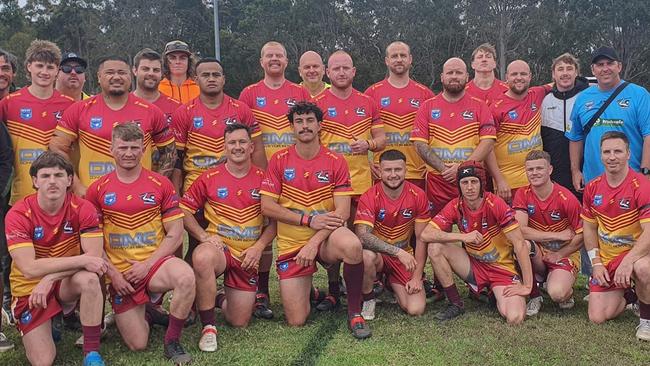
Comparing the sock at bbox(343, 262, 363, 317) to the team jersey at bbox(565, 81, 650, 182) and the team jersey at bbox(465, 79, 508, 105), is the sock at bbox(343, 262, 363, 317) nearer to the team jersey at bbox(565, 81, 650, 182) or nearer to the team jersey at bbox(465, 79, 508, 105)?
the team jersey at bbox(465, 79, 508, 105)

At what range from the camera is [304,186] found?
5.48 meters

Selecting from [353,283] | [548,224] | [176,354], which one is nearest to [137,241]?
[176,354]

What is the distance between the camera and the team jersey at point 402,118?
6.46 meters

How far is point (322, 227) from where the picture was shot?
5336 mm

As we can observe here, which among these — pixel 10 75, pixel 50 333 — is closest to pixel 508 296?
pixel 50 333

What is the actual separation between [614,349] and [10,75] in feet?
18.6

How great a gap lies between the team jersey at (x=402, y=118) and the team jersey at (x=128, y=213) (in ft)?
7.94

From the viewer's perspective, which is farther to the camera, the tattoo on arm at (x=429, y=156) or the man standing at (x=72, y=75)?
the man standing at (x=72, y=75)

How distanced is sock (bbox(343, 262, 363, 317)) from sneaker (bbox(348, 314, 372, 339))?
8 centimetres

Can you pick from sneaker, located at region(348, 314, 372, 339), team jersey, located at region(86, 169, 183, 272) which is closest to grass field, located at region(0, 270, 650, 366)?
sneaker, located at region(348, 314, 372, 339)

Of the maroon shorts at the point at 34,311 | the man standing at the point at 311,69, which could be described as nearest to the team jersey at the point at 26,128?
the maroon shorts at the point at 34,311

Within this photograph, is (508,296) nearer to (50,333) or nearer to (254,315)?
(254,315)

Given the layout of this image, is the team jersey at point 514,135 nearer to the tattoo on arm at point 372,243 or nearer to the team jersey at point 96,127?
the tattoo on arm at point 372,243

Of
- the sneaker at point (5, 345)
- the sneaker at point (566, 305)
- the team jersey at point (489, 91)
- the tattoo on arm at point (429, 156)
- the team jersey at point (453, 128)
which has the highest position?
the team jersey at point (489, 91)
